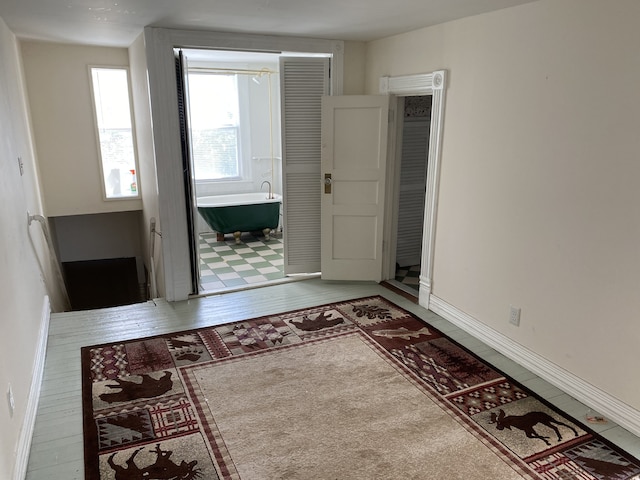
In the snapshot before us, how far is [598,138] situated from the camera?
2.57 meters

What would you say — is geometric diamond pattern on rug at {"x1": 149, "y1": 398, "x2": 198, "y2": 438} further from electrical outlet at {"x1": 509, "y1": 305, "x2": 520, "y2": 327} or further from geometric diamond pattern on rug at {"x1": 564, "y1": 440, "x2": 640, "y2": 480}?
electrical outlet at {"x1": 509, "y1": 305, "x2": 520, "y2": 327}

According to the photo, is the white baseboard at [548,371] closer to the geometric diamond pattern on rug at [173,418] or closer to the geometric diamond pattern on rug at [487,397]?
the geometric diamond pattern on rug at [487,397]

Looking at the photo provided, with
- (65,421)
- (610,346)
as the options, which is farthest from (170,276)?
(610,346)

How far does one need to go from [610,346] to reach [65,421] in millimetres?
3104

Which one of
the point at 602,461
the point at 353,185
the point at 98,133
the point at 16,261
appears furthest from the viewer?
the point at 98,133

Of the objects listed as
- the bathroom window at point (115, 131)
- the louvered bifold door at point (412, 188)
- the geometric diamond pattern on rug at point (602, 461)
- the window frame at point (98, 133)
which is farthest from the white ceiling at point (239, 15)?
the geometric diamond pattern on rug at point (602, 461)

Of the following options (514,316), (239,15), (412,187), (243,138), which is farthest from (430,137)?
(243,138)

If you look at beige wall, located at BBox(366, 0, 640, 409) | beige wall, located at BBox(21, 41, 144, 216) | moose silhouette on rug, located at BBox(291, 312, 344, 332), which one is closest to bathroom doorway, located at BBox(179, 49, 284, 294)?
beige wall, located at BBox(21, 41, 144, 216)

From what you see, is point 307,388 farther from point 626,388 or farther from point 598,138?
point 598,138

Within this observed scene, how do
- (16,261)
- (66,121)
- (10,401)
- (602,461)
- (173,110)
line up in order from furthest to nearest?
1. (66,121)
2. (173,110)
3. (16,261)
4. (602,461)
5. (10,401)

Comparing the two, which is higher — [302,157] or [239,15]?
[239,15]

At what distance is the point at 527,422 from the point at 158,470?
6.51 ft

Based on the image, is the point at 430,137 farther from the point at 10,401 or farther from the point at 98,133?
the point at 98,133

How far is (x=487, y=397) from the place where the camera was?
2.87 m
